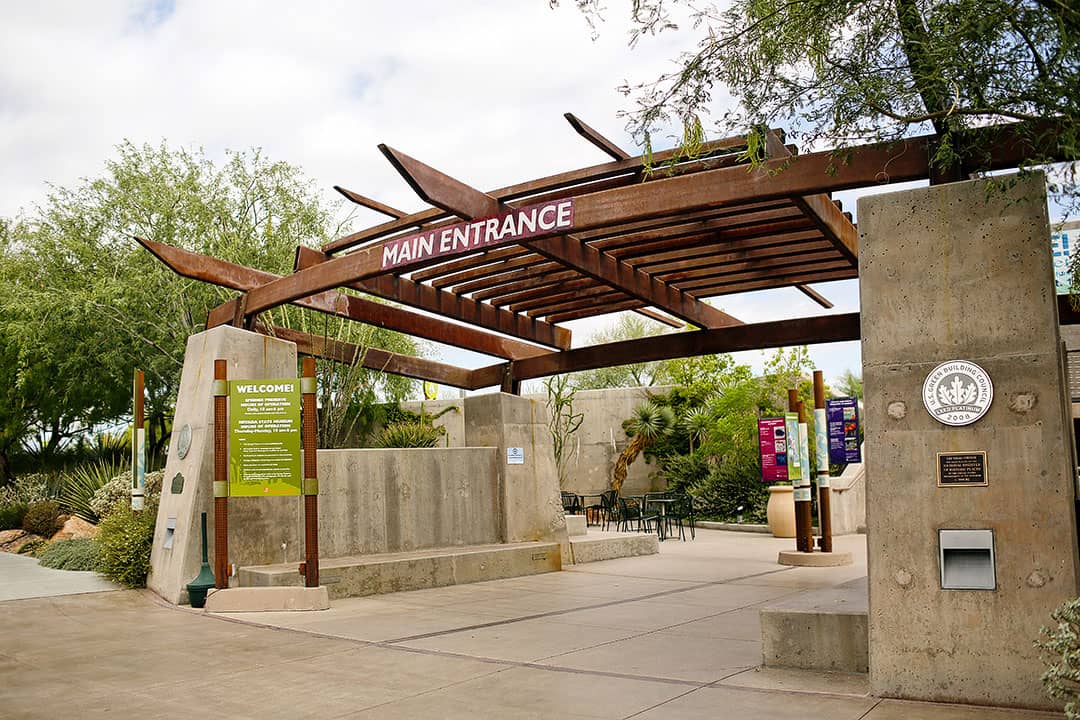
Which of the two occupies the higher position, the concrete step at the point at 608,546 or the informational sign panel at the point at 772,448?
the informational sign panel at the point at 772,448

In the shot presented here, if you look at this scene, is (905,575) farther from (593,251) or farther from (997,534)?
(593,251)

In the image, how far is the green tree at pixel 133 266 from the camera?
1905 cm

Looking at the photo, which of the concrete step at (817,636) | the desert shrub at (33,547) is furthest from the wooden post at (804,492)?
the desert shrub at (33,547)

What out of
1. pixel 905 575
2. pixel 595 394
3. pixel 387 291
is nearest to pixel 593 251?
pixel 387 291

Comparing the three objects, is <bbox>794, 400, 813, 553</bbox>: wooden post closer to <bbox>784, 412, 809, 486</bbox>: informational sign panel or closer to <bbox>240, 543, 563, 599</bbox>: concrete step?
<bbox>784, 412, 809, 486</bbox>: informational sign panel

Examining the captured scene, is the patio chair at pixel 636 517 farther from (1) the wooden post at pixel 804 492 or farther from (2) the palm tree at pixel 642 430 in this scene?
(1) the wooden post at pixel 804 492

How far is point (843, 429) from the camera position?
19.5 metres

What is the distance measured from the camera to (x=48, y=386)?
68.5ft

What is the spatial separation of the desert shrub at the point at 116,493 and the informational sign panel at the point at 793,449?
9149 millimetres

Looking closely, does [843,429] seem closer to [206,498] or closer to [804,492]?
[804,492]

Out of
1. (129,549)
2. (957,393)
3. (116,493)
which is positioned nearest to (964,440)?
(957,393)

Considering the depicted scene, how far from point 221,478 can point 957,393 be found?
7.33 m

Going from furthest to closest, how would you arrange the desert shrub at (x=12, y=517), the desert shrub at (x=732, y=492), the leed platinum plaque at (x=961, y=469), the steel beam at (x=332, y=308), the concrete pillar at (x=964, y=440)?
the desert shrub at (x=732, y=492) → the desert shrub at (x=12, y=517) → the steel beam at (x=332, y=308) → the leed platinum plaque at (x=961, y=469) → the concrete pillar at (x=964, y=440)

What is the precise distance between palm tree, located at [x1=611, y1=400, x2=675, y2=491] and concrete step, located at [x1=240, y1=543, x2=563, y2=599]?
1047 cm
